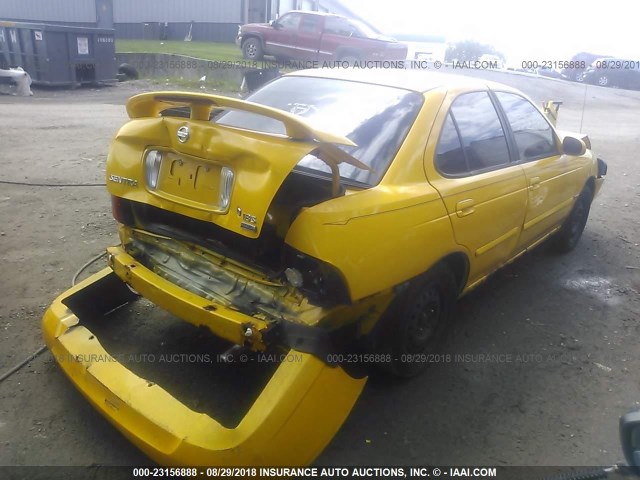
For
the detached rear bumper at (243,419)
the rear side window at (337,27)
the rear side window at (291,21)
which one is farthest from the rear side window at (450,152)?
the rear side window at (291,21)

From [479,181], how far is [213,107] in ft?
5.13

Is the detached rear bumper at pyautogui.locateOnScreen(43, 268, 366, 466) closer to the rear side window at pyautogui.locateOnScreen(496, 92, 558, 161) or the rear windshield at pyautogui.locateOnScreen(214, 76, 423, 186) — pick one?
the rear windshield at pyautogui.locateOnScreen(214, 76, 423, 186)

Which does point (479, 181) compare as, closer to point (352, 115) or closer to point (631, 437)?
point (352, 115)

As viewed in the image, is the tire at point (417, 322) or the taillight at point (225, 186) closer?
the taillight at point (225, 186)

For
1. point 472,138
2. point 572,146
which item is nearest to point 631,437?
point 472,138

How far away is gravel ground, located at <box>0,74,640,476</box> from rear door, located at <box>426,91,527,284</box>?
577 millimetres

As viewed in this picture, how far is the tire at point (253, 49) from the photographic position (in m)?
16.7

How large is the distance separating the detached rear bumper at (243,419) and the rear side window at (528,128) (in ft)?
7.41

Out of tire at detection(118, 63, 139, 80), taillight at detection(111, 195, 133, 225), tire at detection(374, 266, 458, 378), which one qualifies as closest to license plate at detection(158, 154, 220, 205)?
taillight at detection(111, 195, 133, 225)

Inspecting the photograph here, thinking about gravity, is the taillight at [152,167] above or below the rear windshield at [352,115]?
below

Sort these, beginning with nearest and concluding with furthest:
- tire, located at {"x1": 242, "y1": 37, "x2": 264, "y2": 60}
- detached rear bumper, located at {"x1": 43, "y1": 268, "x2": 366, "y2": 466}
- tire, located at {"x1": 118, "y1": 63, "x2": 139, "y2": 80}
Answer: detached rear bumper, located at {"x1": 43, "y1": 268, "x2": 366, "y2": 466} → tire, located at {"x1": 242, "y1": 37, "x2": 264, "y2": 60} → tire, located at {"x1": 118, "y1": 63, "x2": 139, "y2": 80}

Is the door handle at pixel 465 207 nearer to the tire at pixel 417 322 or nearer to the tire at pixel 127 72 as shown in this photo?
the tire at pixel 417 322

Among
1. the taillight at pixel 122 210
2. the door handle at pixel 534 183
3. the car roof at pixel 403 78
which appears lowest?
the taillight at pixel 122 210

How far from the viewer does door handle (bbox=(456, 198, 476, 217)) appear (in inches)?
114
